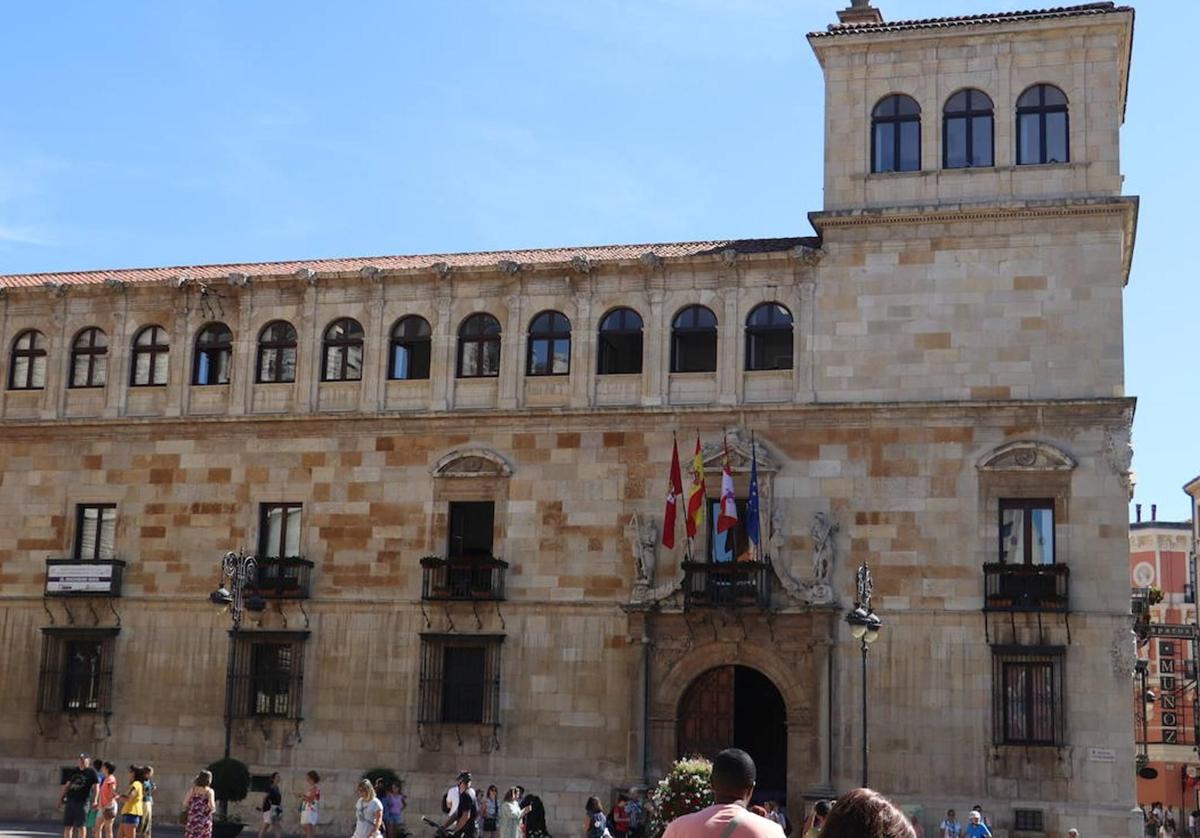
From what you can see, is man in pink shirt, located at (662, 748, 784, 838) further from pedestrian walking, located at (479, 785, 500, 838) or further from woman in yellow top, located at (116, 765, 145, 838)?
pedestrian walking, located at (479, 785, 500, 838)

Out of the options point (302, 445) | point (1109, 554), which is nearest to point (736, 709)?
point (1109, 554)

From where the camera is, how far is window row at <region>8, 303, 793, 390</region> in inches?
1357

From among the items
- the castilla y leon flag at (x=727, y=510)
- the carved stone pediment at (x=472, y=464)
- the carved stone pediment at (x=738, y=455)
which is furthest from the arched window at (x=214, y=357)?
the castilla y leon flag at (x=727, y=510)

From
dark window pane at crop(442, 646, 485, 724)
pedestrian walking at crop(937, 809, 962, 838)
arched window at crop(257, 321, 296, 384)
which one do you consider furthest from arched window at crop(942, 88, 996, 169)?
arched window at crop(257, 321, 296, 384)

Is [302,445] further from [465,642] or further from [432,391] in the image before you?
[465,642]

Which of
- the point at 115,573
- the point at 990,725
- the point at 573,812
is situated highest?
the point at 115,573

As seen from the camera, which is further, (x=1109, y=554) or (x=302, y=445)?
(x=302, y=445)

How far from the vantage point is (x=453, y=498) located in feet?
115

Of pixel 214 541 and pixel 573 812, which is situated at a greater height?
pixel 214 541

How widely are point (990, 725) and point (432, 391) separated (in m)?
13.7

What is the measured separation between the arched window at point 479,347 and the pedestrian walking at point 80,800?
11534mm

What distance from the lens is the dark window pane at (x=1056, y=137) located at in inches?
1315

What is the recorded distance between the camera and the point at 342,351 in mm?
36844

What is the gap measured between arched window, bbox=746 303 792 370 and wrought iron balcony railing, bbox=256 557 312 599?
10.6m
